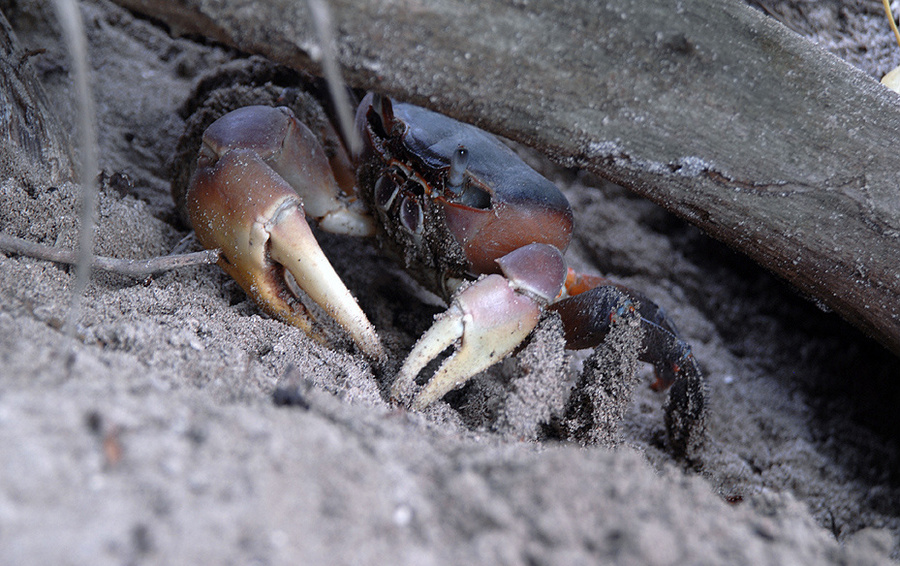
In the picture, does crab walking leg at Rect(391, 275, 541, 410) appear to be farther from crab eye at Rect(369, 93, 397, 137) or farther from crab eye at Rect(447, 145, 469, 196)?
crab eye at Rect(369, 93, 397, 137)

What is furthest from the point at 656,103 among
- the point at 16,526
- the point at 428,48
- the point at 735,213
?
the point at 16,526

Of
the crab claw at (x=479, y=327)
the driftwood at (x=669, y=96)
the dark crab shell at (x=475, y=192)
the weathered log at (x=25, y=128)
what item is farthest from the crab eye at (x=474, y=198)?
the weathered log at (x=25, y=128)

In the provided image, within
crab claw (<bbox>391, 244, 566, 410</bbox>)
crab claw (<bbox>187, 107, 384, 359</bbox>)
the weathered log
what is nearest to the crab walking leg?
crab claw (<bbox>391, 244, 566, 410</bbox>)

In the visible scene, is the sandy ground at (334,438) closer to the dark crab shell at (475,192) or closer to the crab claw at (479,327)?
the crab claw at (479,327)

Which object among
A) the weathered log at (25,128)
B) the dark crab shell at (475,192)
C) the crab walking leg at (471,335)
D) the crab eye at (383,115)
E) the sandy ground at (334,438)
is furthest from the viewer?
the crab eye at (383,115)

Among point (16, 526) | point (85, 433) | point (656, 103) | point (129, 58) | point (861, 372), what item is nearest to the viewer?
point (16, 526)

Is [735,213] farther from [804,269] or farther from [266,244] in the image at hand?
[266,244]
